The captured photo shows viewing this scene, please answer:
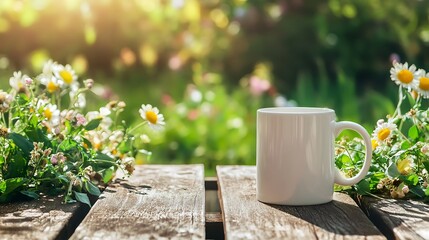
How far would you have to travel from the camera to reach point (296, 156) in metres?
1.51

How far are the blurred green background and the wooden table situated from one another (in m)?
2.77

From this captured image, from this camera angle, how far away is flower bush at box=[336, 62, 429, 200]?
63.4 inches

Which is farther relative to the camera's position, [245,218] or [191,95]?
[191,95]

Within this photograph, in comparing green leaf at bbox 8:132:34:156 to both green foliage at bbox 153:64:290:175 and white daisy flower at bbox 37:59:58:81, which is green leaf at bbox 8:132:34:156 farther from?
green foliage at bbox 153:64:290:175

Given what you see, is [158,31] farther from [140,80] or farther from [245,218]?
[245,218]

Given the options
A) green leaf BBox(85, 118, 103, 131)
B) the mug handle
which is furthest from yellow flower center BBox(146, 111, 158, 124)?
the mug handle

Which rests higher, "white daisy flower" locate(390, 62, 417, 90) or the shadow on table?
"white daisy flower" locate(390, 62, 417, 90)

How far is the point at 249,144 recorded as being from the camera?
11.6ft

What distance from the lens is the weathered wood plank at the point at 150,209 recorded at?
1290 mm

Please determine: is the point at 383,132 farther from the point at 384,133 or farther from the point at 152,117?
the point at 152,117

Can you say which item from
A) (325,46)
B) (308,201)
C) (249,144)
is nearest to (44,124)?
(308,201)

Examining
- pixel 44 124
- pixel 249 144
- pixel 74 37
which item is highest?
pixel 74 37

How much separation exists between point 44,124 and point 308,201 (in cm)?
62

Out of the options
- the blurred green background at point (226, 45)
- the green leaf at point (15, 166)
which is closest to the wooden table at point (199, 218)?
the green leaf at point (15, 166)
